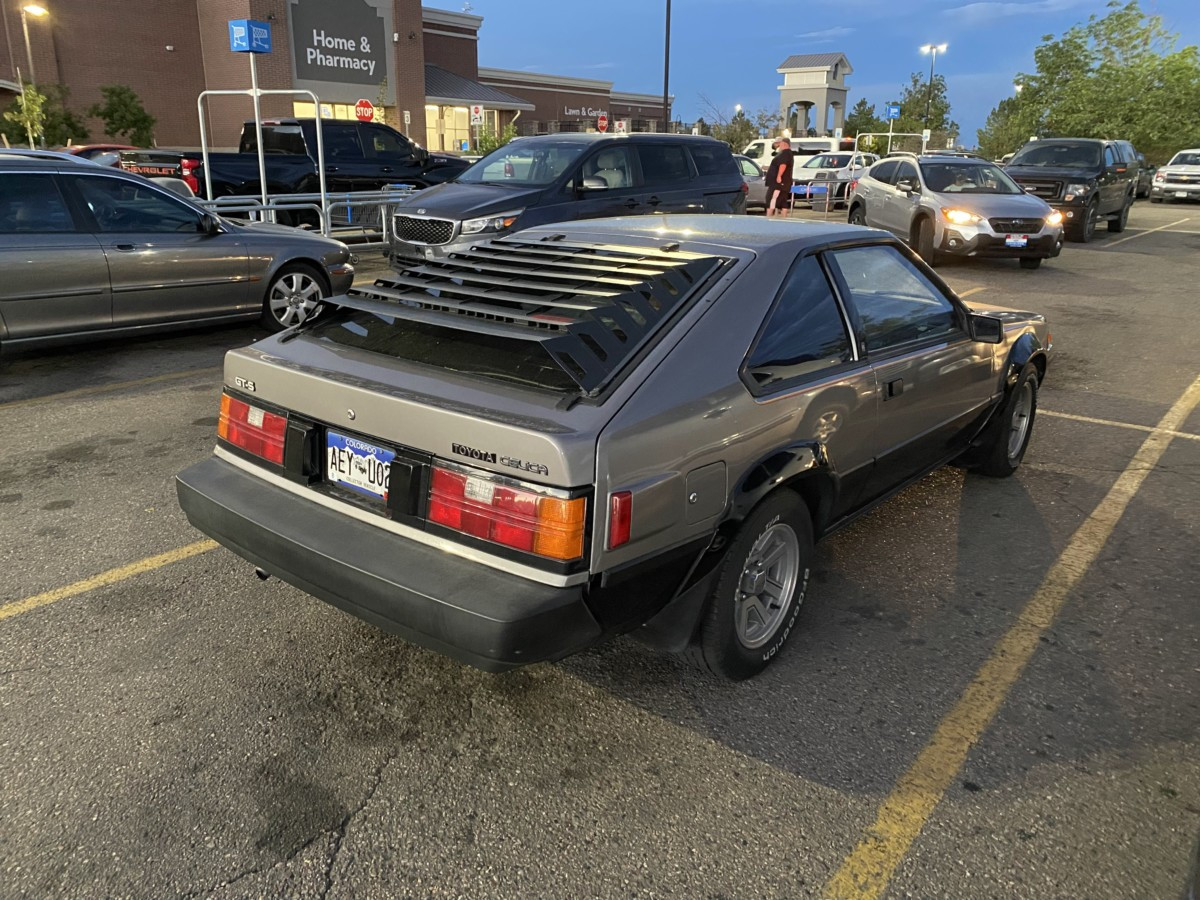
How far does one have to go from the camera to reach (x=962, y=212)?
13375 millimetres

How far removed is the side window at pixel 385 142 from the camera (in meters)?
16.4

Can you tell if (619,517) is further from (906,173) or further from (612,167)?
(906,173)

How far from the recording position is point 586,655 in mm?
3328

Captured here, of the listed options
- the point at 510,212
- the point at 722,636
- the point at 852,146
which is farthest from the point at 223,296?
the point at 852,146

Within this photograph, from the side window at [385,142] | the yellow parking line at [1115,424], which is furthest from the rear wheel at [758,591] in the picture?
the side window at [385,142]

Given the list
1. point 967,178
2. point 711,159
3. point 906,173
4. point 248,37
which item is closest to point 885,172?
point 906,173

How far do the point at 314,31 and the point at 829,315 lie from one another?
125ft

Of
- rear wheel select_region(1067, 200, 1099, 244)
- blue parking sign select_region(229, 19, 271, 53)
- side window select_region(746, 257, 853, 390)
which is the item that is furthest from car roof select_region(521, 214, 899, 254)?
rear wheel select_region(1067, 200, 1099, 244)

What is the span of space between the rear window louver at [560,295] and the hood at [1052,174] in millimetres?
16299

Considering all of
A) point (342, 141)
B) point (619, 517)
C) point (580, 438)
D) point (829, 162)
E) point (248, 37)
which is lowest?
point (619, 517)

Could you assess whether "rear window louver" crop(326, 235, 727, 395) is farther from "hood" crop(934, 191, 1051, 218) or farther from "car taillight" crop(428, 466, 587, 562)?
"hood" crop(934, 191, 1051, 218)

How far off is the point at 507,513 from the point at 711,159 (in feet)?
34.1

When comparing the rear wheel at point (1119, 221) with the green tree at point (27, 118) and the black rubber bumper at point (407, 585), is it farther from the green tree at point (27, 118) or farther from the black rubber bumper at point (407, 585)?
the green tree at point (27, 118)

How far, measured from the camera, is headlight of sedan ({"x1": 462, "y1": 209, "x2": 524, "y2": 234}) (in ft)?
32.5
